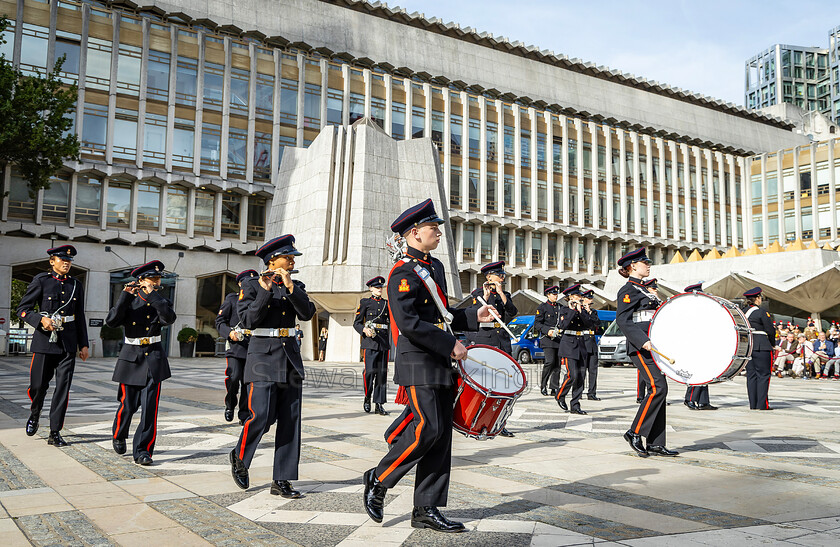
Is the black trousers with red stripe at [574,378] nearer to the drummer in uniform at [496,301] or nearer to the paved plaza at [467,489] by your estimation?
the paved plaza at [467,489]

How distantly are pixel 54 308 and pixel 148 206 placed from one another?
31060 mm

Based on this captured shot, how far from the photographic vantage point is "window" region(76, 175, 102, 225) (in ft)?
117

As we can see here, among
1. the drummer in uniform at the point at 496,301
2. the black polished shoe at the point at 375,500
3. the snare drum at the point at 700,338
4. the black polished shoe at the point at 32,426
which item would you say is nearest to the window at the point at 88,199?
the black polished shoe at the point at 32,426

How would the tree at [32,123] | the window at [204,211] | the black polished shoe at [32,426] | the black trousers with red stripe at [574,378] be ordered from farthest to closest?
1. the window at [204,211]
2. the tree at [32,123]
3. the black trousers with red stripe at [574,378]
4. the black polished shoe at [32,426]

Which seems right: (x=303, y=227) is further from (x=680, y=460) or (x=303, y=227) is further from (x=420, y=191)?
(x=680, y=460)

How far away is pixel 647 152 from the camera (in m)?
56.9

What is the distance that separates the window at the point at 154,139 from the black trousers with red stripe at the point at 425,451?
1433 inches

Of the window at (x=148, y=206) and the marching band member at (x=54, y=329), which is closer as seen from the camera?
the marching band member at (x=54, y=329)

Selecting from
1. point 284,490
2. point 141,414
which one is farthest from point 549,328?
point 284,490

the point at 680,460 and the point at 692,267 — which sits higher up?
the point at 692,267

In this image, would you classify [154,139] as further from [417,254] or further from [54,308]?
[417,254]

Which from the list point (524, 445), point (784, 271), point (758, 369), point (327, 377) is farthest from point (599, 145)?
point (524, 445)

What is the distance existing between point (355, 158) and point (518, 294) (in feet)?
66.7

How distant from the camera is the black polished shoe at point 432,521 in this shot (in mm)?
4383
